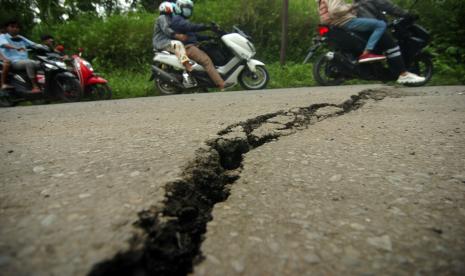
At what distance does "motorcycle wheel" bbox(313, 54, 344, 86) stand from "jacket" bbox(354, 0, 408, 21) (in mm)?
811

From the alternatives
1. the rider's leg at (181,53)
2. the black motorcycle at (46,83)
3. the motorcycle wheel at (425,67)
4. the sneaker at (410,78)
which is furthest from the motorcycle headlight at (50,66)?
the motorcycle wheel at (425,67)

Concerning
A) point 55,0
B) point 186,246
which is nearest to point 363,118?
point 186,246

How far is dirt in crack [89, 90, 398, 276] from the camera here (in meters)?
0.64

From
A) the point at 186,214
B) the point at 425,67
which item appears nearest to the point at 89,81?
the point at 186,214

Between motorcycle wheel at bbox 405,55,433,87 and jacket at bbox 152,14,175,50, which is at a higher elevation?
jacket at bbox 152,14,175,50

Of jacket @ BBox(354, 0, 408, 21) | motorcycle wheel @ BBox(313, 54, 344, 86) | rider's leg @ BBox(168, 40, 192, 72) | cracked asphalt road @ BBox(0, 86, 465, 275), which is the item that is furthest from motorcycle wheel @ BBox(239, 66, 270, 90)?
cracked asphalt road @ BBox(0, 86, 465, 275)

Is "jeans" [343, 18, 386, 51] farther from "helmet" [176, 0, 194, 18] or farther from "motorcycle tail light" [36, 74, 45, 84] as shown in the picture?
→ "motorcycle tail light" [36, 74, 45, 84]

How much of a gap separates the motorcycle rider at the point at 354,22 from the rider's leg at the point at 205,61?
189 cm

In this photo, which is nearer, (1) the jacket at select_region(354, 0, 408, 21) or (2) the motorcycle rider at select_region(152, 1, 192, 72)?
(1) the jacket at select_region(354, 0, 408, 21)

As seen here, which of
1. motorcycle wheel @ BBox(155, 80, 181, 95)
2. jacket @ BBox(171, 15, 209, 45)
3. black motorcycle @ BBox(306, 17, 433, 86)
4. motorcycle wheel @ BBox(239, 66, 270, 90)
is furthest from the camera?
motorcycle wheel @ BBox(155, 80, 181, 95)

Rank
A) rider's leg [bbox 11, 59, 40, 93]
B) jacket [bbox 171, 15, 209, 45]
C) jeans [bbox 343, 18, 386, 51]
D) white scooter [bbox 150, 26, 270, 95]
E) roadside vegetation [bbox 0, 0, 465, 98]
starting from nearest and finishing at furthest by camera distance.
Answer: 1. jeans [bbox 343, 18, 386, 51]
2. jacket [bbox 171, 15, 209, 45]
3. rider's leg [bbox 11, 59, 40, 93]
4. white scooter [bbox 150, 26, 270, 95]
5. roadside vegetation [bbox 0, 0, 465, 98]

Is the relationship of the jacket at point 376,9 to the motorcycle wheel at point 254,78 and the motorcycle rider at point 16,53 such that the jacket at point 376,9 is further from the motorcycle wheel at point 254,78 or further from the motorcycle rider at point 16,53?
the motorcycle rider at point 16,53

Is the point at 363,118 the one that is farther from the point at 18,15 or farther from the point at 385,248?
the point at 18,15

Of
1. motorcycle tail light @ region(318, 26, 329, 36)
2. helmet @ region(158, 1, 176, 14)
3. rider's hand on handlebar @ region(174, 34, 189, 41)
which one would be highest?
helmet @ region(158, 1, 176, 14)
